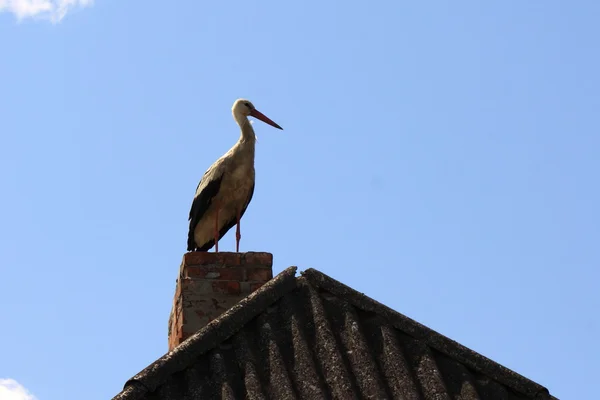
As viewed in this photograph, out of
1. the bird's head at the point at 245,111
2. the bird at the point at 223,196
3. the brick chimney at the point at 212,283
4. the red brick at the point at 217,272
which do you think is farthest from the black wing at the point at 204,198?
the red brick at the point at 217,272

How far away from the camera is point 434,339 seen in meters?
5.01

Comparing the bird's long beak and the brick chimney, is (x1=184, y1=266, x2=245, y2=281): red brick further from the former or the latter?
the bird's long beak

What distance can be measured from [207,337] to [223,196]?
4.75 meters

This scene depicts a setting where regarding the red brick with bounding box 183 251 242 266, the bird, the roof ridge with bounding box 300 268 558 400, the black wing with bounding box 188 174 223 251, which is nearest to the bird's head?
the bird

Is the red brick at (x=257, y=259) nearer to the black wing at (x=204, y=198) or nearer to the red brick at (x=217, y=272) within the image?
the red brick at (x=217, y=272)

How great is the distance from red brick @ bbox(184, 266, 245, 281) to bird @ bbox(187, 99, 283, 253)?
3.11m

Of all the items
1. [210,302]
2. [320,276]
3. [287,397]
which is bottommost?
[287,397]

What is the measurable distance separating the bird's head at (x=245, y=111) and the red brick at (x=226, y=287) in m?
4.49

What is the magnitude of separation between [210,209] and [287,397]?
5.16 m

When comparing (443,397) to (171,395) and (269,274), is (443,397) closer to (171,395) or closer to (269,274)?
(171,395)

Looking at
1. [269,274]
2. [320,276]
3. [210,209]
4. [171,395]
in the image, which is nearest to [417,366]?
[320,276]

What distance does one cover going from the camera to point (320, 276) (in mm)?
5191

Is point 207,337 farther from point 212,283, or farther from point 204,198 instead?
point 204,198

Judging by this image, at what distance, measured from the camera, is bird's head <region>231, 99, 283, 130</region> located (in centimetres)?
1058
